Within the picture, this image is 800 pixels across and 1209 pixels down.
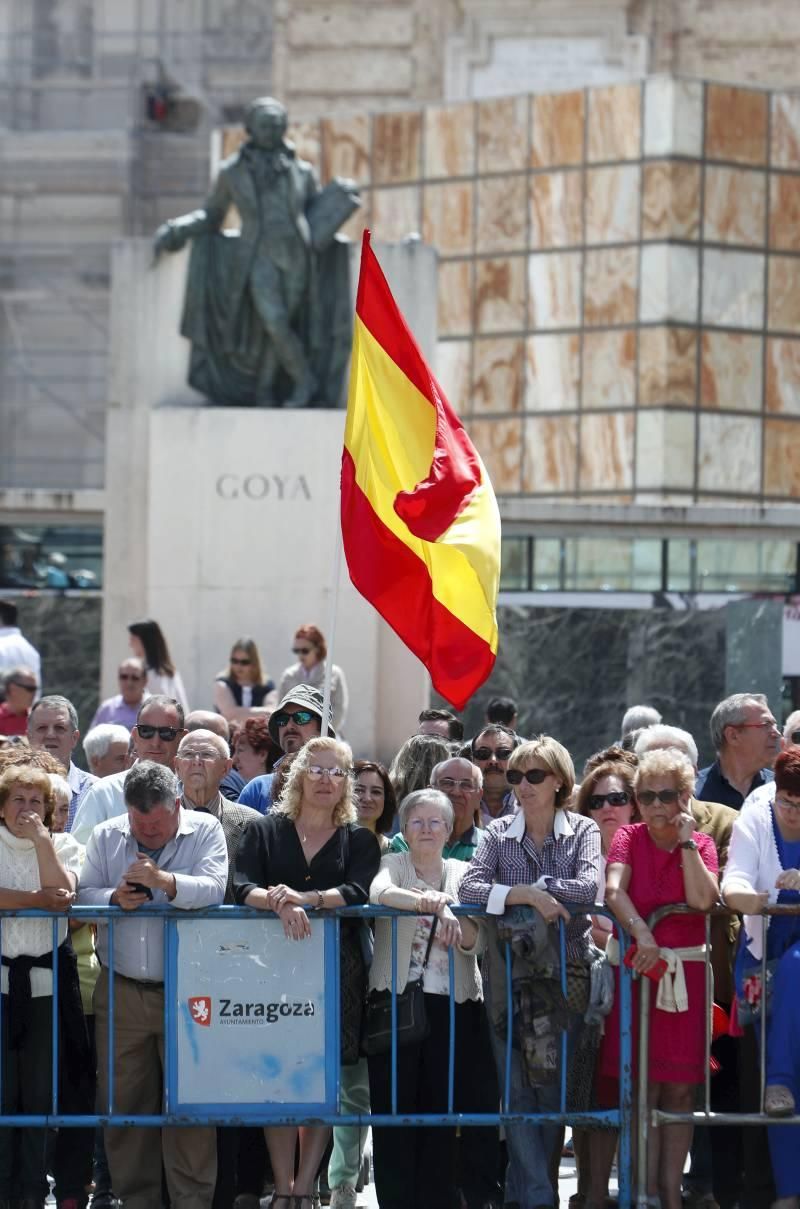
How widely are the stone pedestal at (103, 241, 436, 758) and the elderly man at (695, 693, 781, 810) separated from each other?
25.3ft

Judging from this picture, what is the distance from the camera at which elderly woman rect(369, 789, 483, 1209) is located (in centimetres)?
805

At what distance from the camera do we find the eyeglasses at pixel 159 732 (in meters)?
9.55

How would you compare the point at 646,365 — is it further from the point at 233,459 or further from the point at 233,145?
the point at 233,459

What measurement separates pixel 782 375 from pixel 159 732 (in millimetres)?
21835

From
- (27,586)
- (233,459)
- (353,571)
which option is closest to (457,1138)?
(353,571)

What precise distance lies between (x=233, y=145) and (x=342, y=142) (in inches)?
58.2

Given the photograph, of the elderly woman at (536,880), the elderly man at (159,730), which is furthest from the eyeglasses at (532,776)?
the elderly man at (159,730)

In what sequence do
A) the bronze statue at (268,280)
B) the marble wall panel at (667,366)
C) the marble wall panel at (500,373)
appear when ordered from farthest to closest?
the marble wall panel at (500,373), the marble wall panel at (667,366), the bronze statue at (268,280)

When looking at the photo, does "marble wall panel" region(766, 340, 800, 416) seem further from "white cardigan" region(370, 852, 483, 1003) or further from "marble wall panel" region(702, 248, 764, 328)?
"white cardigan" region(370, 852, 483, 1003)

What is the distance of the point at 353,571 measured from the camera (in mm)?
9305

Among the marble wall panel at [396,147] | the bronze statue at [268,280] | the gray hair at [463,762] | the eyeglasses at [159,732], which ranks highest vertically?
the marble wall panel at [396,147]

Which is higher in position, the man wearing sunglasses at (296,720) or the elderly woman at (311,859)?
the man wearing sunglasses at (296,720)

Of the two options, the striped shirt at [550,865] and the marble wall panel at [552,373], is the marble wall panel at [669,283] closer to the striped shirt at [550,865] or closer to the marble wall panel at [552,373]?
the marble wall panel at [552,373]

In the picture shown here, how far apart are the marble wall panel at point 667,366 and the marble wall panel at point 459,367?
2353 mm
